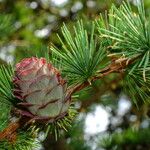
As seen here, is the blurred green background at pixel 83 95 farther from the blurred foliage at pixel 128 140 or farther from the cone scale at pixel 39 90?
the cone scale at pixel 39 90

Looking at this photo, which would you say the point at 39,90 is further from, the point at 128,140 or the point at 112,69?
the point at 128,140

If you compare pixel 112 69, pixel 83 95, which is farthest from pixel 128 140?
pixel 112 69

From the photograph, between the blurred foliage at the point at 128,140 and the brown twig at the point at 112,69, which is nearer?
the brown twig at the point at 112,69

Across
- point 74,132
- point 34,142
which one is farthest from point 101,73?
point 74,132

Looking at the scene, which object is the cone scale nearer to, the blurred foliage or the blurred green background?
the blurred green background

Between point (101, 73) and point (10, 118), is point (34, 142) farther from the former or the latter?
point (101, 73)

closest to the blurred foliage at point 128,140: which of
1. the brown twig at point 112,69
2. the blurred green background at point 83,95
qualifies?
the blurred green background at point 83,95

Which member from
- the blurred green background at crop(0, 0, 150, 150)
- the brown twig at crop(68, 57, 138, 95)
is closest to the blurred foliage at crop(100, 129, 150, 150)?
the blurred green background at crop(0, 0, 150, 150)
